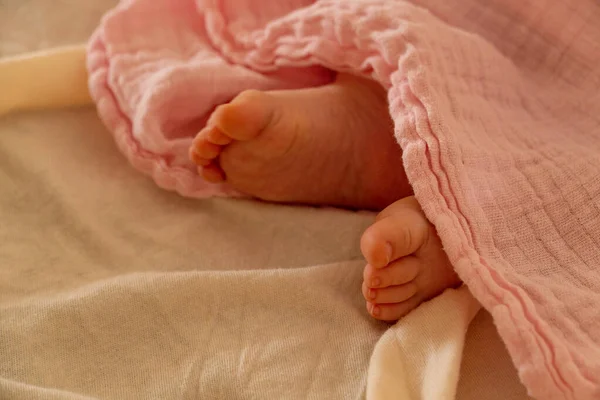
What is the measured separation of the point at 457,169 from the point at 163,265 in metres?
0.28

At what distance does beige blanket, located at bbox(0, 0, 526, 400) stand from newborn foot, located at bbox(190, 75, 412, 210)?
0.09 feet

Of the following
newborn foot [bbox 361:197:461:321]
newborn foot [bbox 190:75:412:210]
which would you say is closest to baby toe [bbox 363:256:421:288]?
newborn foot [bbox 361:197:461:321]

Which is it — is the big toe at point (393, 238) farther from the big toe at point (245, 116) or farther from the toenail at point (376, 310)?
the big toe at point (245, 116)

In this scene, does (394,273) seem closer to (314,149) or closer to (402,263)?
(402,263)

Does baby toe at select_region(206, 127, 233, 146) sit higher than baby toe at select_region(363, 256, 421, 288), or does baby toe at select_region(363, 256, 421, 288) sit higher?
baby toe at select_region(363, 256, 421, 288)

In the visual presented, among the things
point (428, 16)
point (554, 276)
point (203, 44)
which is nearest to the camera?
point (554, 276)

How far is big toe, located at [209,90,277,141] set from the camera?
0.57 m

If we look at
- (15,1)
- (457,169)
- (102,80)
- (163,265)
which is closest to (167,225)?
(163,265)

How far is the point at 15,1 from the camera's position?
805 mm

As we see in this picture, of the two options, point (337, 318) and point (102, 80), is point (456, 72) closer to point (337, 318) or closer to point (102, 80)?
point (337, 318)

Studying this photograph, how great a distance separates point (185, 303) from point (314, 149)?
0.21m

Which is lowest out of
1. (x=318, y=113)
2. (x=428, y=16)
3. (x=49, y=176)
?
(x=49, y=176)

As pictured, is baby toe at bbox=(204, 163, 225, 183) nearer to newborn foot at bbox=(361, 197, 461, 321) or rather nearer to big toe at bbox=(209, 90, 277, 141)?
big toe at bbox=(209, 90, 277, 141)

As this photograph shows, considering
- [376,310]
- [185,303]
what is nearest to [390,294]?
[376,310]
